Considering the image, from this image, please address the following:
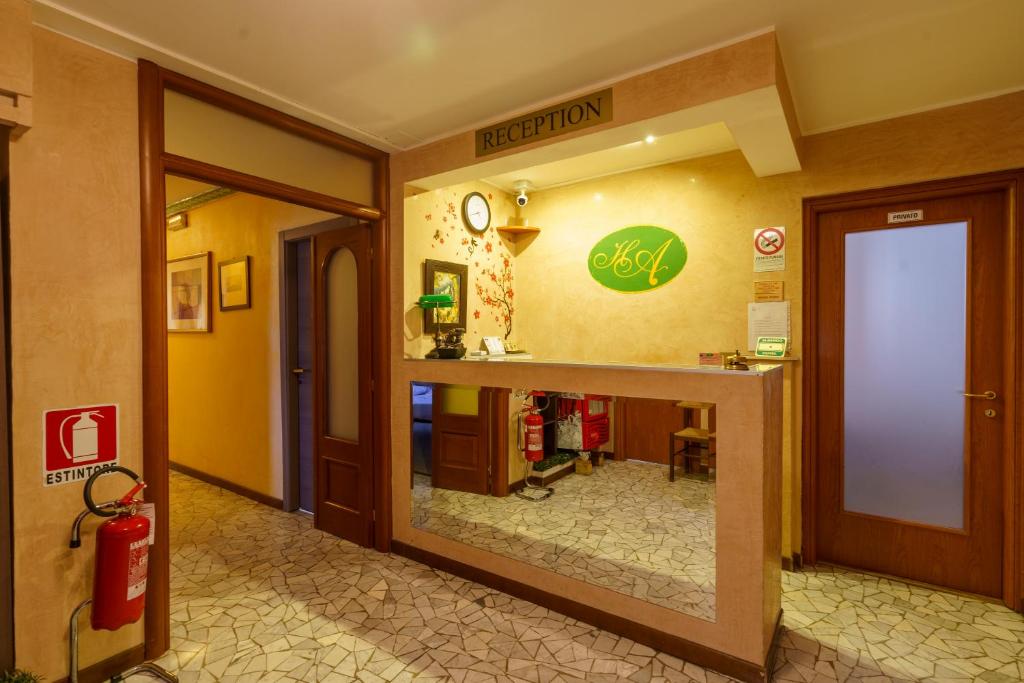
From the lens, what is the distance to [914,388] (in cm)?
292

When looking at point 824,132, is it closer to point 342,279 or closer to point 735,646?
point 735,646

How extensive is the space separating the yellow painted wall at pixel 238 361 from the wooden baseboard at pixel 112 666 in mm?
1968

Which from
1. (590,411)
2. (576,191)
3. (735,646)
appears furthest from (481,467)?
(576,191)

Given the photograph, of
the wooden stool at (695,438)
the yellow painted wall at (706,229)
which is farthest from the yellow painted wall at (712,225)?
the wooden stool at (695,438)

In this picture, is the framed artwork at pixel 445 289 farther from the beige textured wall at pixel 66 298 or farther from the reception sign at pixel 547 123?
the beige textured wall at pixel 66 298

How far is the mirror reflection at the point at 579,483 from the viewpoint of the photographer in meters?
2.37

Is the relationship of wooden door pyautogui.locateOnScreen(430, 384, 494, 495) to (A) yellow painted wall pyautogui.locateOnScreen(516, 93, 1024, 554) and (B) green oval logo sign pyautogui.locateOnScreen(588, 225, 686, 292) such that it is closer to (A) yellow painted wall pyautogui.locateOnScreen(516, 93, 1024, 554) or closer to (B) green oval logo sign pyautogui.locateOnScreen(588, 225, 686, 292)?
(A) yellow painted wall pyautogui.locateOnScreen(516, 93, 1024, 554)

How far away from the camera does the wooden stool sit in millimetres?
2227

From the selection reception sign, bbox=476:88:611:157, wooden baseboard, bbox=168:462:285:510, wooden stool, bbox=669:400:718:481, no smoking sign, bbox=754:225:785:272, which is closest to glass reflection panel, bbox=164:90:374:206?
reception sign, bbox=476:88:611:157

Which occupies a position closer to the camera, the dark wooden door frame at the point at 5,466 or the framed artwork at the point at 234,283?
the dark wooden door frame at the point at 5,466

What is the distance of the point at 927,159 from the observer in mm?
2766

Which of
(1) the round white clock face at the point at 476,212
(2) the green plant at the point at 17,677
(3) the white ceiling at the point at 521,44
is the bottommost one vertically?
(2) the green plant at the point at 17,677

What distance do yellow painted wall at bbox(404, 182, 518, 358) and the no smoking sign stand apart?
1.98 meters

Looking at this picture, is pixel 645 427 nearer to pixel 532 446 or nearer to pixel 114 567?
pixel 532 446
